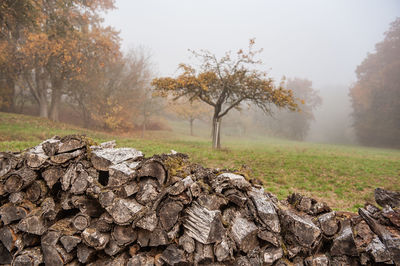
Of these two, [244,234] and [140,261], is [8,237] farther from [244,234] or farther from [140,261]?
[244,234]

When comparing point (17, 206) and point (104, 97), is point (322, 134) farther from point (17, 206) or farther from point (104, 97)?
point (17, 206)

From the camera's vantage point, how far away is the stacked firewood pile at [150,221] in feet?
10.6

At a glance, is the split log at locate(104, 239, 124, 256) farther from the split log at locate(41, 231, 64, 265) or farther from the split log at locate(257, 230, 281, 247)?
the split log at locate(257, 230, 281, 247)

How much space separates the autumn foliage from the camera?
3969 centimetres

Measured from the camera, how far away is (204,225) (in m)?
3.25

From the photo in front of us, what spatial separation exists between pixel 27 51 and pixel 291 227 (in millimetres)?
25057

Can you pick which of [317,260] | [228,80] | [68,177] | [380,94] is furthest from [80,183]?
[380,94]

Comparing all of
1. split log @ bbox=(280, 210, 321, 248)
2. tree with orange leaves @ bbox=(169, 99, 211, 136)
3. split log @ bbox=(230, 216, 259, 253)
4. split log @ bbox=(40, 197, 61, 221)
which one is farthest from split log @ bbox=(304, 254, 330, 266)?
tree with orange leaves @ bbox=(169, 99, 211, 136)

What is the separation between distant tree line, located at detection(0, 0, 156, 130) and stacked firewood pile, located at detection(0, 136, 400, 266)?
1263 cm

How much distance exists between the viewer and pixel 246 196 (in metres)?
3.74

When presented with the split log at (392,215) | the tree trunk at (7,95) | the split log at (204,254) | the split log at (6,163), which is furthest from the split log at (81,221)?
the tree trunk at (7,95)

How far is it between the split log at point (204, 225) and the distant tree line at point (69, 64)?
14554 mm

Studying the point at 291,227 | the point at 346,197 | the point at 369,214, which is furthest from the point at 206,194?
the point at 346,197

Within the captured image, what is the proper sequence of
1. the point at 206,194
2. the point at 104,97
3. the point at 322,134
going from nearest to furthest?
the point at 206,194 → the point at 104,97 → the point at 322,134
